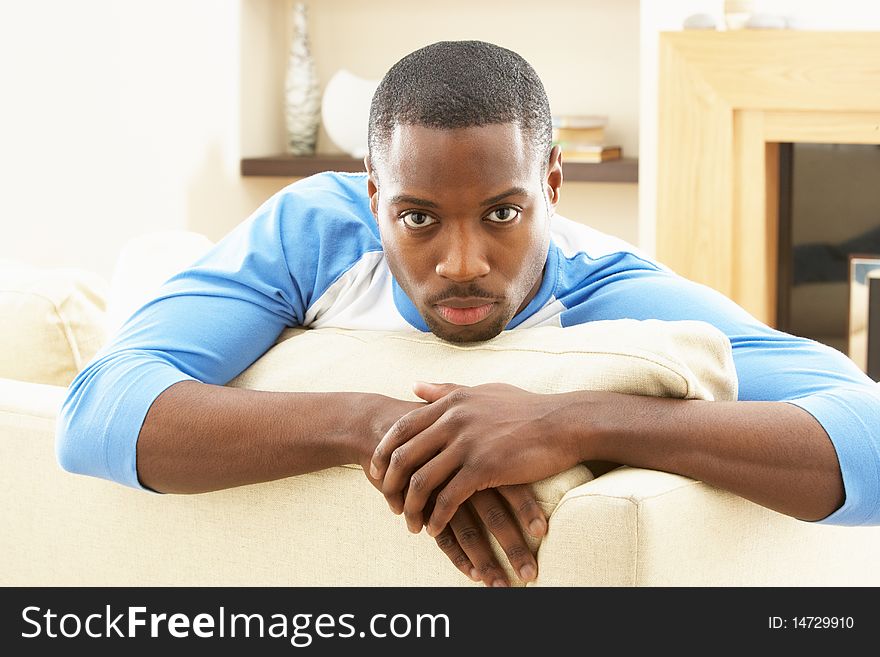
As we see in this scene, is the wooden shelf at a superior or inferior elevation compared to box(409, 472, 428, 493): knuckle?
inferior

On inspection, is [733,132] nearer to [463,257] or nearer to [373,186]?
[373,186]

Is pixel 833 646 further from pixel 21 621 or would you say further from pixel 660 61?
pixel 660 61

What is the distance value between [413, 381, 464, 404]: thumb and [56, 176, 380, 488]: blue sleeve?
0.80 feet

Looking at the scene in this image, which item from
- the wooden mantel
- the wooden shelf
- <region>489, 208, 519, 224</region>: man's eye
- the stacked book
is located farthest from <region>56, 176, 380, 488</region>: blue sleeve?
the wooden shelf

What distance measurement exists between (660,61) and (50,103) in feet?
5.55

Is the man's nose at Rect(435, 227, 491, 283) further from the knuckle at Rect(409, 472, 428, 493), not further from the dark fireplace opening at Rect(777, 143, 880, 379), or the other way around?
the dark fireplace opening at Rect(777, 143, 880, 379)

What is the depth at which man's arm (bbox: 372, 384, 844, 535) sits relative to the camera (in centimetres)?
90

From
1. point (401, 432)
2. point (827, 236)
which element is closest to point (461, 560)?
point (401, 432)

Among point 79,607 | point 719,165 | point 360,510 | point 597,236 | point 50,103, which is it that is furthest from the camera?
point 719,165

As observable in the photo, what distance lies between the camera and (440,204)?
3.57 ft

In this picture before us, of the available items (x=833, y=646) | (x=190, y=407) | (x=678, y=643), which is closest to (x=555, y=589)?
(x=678, y=643)

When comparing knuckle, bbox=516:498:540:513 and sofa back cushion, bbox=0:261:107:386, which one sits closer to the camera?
knuckle, bbox=516:498:540:513

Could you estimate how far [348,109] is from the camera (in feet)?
12.9

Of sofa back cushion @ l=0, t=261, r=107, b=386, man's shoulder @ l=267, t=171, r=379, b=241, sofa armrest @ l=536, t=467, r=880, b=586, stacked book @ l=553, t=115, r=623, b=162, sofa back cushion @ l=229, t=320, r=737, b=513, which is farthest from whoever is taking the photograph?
stacked book @ l=553, t=115, r=623, b=162
